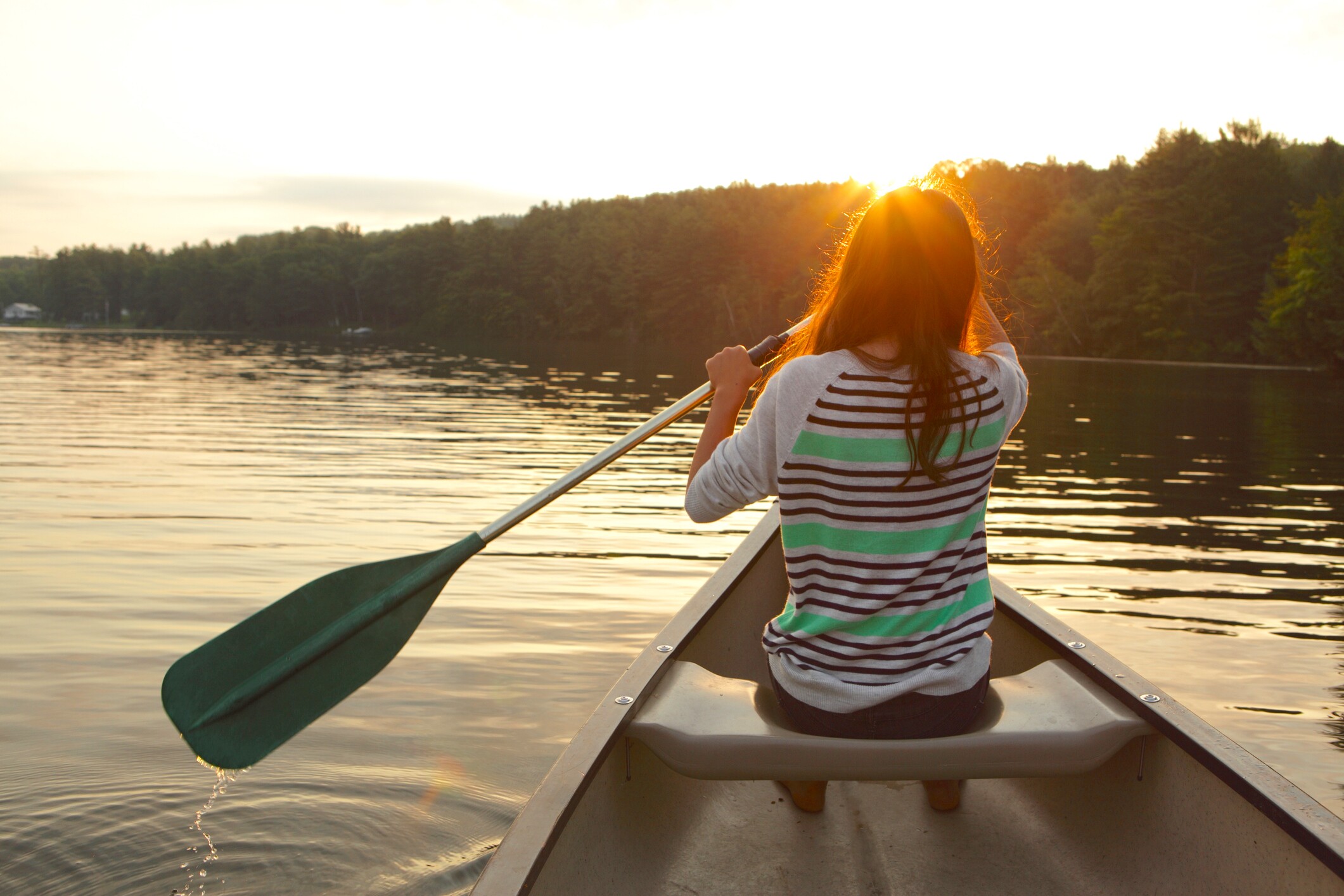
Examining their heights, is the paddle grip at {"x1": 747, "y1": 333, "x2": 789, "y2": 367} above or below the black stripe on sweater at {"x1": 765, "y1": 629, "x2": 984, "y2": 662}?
above

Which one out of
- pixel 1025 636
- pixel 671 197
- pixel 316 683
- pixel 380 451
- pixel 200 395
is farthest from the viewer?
pixel 671 197

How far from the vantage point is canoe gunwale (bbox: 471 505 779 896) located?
1.46 m

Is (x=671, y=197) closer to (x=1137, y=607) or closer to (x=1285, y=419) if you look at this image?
(x=1285, y=419)

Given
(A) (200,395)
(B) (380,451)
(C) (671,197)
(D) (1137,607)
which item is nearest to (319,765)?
(D) (1137,607)

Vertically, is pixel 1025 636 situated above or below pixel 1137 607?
above

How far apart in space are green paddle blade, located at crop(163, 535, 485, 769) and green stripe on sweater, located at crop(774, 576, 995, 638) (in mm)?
1021

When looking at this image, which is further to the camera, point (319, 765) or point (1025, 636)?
point (319, 765)

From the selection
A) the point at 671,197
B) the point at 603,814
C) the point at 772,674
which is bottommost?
the point at 603,814

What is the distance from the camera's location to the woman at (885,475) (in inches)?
65.7

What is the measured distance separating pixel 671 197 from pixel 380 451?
253 ft

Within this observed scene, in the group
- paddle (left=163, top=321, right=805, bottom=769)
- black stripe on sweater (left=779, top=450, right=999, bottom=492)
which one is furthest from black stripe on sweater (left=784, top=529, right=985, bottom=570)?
paddle (left=163, top=321, right=805, bottom=769)

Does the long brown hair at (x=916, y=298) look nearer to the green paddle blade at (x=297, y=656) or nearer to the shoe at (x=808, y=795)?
the shoe at (x=808, y=795)

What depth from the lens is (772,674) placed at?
1994 mm

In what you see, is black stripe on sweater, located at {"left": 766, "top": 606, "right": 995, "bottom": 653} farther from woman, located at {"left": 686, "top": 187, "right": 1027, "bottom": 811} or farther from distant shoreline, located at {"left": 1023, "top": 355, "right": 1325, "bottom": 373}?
distant shoreline, located at {"left": 1023, "top": 355, "right": 1325, "bottom": 373}
